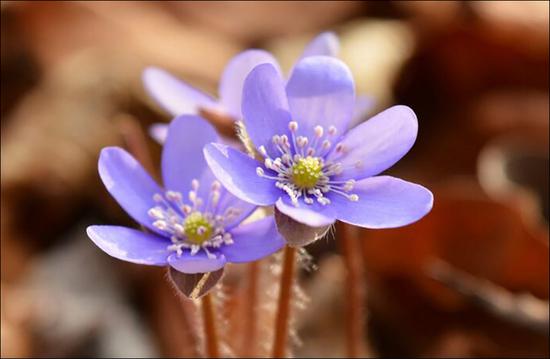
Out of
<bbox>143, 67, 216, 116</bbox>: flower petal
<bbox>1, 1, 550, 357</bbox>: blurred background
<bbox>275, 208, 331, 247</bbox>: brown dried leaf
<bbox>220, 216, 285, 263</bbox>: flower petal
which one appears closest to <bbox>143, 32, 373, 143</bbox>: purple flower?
<bbox>143, 67, 216, 116</bbox>: flower petal

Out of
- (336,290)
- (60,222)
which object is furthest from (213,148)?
(60,222)

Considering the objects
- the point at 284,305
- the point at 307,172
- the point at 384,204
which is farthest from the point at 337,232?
the point at 384,204

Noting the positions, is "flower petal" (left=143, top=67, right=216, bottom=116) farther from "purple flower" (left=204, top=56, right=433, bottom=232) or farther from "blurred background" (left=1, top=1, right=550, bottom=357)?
"purple flower" (left=204, top=56, right=433, bottom=232)

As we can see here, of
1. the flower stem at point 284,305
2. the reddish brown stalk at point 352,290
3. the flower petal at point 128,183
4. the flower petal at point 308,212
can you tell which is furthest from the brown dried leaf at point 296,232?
the reddish brown stalk at point 352,290

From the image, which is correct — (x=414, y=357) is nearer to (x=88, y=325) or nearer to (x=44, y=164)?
(x=88, y=325)

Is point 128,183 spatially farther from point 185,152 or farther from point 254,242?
point 254,242

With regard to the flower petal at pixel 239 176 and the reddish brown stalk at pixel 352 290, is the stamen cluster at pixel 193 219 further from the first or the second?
the reddish brown stalk at pixel 352 290
